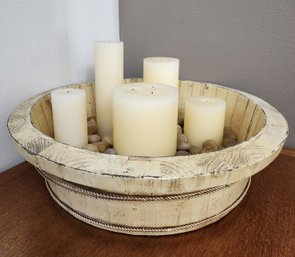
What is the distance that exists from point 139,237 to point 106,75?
0.78 ft

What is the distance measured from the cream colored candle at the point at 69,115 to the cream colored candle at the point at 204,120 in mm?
144

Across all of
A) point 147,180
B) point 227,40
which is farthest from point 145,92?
point 227,40

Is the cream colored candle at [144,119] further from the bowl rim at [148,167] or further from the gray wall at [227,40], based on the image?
the gray wall at [227,40]

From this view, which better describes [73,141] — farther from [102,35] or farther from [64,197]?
[102,35]

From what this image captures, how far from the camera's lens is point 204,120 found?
15.2 inches

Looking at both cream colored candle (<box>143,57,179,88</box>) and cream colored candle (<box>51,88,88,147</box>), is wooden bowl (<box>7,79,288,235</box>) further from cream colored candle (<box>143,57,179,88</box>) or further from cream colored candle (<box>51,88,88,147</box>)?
cream colored candle (<box>143,57,179,88</box>)

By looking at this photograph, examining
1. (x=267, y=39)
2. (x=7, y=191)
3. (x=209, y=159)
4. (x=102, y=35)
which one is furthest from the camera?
(x=102, y=35)

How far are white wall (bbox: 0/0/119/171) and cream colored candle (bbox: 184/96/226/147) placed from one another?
0.75ft

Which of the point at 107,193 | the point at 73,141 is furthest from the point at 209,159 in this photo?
the point at 73,141

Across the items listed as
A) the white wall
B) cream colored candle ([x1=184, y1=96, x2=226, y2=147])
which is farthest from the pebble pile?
the white wall

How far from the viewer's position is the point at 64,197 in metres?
0.30

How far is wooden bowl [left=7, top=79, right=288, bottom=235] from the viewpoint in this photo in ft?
0.73

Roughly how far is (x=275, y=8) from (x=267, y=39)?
46 mm

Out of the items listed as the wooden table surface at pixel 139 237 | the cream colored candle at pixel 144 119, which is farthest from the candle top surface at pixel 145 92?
the wooden table surface at pixel 139 237
